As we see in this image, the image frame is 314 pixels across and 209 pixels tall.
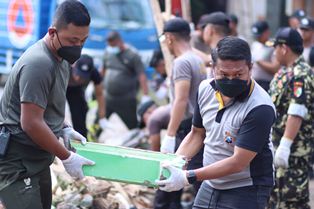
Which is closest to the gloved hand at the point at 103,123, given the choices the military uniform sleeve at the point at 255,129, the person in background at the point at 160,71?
the person in background at the point at 160,71

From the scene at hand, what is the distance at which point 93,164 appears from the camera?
4.04m

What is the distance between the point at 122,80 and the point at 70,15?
5948mm

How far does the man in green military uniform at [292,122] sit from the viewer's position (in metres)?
5.48

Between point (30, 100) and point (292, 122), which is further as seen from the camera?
point (292, 122)

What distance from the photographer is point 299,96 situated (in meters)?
5.46

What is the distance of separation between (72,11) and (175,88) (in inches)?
85.2

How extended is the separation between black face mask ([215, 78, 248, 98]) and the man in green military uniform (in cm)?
171

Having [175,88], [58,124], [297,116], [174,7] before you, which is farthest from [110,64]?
[58,124]

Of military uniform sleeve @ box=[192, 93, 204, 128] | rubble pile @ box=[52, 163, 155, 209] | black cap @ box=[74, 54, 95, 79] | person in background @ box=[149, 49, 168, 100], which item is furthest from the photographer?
person in background @ box=[149, 49, 168, 100]

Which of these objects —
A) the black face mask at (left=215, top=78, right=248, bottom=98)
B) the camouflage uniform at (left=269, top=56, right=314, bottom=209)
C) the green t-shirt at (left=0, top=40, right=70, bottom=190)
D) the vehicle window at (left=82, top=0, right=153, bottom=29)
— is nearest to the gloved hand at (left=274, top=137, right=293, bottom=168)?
the camouflage uniform at (left=269, top=56, right=314, bottom=209)

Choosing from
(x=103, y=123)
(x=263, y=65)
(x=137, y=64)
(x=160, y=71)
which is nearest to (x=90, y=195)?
(x=263, y=65)

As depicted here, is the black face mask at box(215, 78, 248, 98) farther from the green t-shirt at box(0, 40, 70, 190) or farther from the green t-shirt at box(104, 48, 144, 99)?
the green t-shirt at box(104, 48, 144, 99)

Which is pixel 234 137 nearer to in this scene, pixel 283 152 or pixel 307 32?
pixel 283 152

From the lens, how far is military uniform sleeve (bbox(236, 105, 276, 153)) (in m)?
3.75
